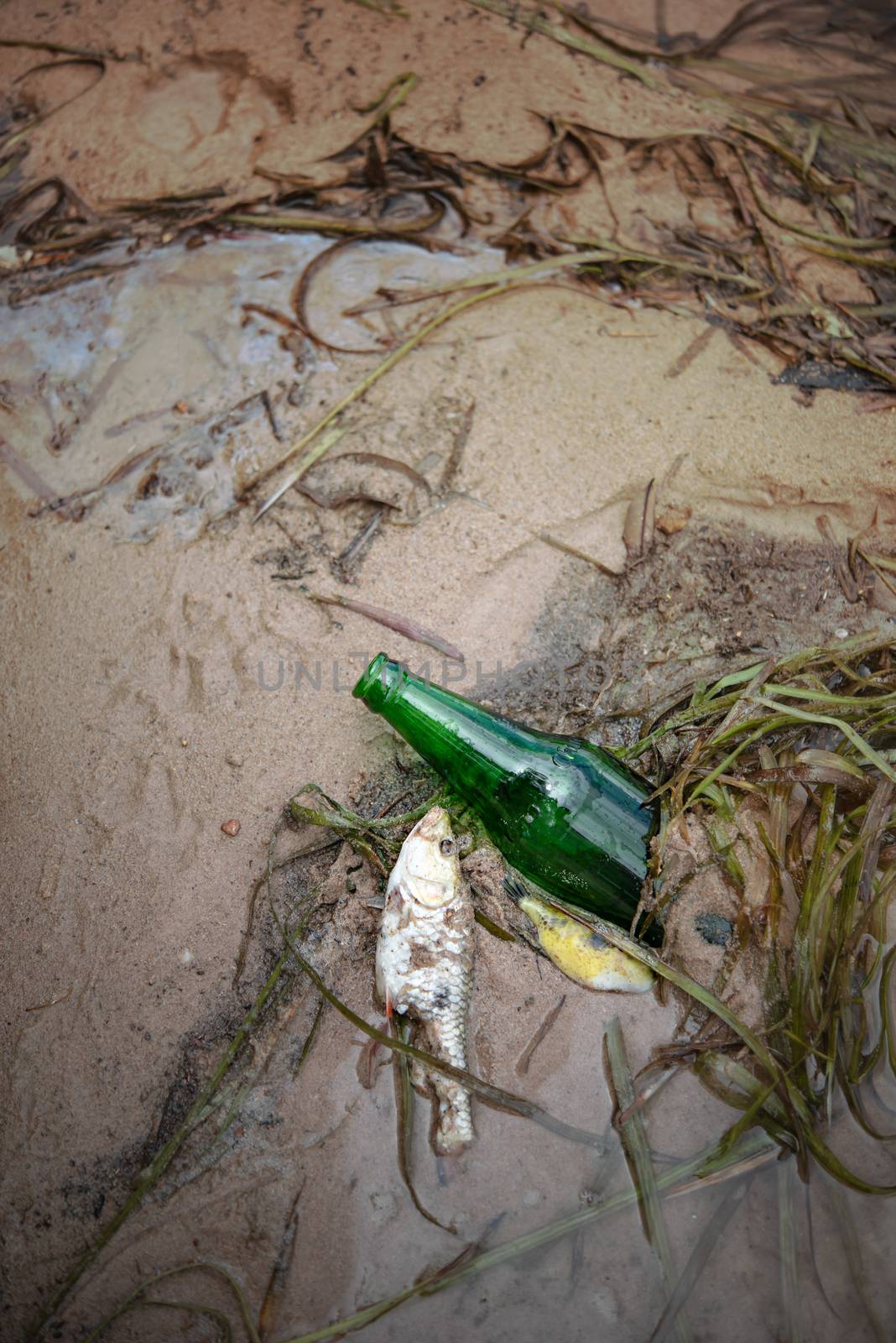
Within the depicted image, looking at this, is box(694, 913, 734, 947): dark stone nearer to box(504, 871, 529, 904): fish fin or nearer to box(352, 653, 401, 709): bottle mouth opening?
box(504, 871, 529, 904): fish fin

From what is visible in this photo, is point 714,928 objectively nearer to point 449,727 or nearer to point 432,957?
point 432,957

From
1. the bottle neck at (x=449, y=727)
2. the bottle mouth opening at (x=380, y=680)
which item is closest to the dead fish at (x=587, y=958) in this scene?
the bottle neck at (x=449, y=727)

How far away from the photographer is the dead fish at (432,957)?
5.62 ft

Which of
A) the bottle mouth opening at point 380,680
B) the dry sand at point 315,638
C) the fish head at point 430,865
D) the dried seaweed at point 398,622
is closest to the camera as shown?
the dry sand at point 315,638

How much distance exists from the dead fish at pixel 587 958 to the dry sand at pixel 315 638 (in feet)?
0.14

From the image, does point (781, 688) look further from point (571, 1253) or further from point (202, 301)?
point (202, 301)

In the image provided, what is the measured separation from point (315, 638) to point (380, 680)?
22.2 inches

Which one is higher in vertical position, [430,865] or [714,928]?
[430,865]

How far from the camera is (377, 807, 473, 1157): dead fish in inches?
67.5

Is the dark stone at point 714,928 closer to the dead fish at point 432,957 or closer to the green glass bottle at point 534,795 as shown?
the green glass bottle at point 534,795

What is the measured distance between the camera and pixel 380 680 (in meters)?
1.84

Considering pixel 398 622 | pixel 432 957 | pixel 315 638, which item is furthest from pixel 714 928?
pixel 315 638

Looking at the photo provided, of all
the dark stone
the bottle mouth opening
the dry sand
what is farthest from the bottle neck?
the dark stone

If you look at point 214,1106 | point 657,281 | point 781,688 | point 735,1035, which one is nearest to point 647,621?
point 781,688
